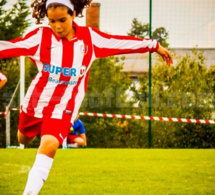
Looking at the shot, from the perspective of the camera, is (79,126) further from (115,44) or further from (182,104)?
(115,44)

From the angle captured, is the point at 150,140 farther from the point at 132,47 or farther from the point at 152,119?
the point at 132,47

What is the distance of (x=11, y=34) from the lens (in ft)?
54.7

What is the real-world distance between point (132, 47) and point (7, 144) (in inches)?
369

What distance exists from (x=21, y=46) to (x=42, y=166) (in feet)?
3.22

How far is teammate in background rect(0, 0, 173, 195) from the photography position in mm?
3990

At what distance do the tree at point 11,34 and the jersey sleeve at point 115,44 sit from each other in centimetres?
945

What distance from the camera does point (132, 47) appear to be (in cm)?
442

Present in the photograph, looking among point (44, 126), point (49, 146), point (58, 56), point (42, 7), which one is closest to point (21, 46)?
point (58, 56)

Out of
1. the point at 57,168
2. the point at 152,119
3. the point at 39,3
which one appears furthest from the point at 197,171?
the point at 152,119

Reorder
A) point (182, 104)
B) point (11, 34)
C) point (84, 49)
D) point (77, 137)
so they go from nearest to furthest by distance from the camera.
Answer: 1. point (84, 49)
2. point (77, 137)
3. point (182, 104)
4. point (11, 34)

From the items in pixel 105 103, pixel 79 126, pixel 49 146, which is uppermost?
pixel 49 146

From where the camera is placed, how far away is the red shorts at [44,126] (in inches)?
159

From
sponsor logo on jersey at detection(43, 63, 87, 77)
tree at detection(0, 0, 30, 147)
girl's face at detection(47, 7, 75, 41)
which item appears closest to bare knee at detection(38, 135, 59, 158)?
sponsor logo on jersey at detection(43, 63, 87, 77)

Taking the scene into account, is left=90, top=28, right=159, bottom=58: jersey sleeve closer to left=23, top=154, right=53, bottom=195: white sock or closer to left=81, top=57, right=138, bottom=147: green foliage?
left=23, top=154, right=53, bottom=195: white sock
